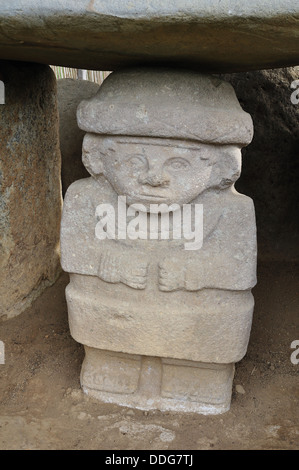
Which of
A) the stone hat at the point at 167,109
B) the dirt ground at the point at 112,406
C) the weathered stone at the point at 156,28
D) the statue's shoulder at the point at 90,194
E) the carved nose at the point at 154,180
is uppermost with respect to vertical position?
the weathered stone at the point at 156,28

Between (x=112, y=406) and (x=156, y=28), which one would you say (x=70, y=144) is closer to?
(x=112, y=406)

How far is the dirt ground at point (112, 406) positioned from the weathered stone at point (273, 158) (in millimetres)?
624

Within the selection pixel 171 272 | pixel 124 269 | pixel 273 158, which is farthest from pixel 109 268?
pixel 273 158

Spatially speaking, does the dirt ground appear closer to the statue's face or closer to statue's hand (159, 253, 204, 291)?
statue's hand (159, 253, 204, 291)

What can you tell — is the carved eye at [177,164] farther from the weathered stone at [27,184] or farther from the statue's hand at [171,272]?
the weathered stone at [27,184]

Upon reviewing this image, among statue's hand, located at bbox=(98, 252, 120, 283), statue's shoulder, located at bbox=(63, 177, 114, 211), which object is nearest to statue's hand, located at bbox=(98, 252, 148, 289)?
statue's hand, located at bbox=(98, 252, 120, 283)

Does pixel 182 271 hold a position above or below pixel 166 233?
below

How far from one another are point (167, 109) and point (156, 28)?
387 mm

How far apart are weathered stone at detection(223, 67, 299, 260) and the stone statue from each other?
3.91 feet

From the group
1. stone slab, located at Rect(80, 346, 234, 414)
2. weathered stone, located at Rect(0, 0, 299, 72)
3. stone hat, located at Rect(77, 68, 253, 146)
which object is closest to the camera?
weathered stone, located at Rect(0, 0, 299, 72)

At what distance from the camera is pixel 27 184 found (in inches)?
104

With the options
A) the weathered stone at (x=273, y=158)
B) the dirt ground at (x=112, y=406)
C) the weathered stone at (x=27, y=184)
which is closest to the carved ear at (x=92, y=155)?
the weathered stone at (x=27, y=184)

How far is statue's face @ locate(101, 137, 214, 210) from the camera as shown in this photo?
1886mm

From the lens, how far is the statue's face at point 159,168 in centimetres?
189
